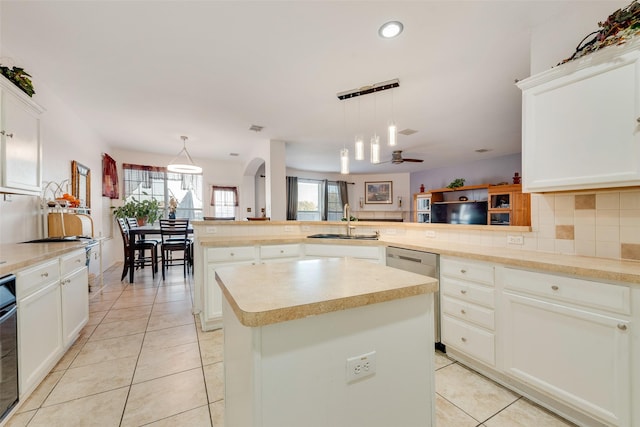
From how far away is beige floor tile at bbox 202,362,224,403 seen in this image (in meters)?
1.65

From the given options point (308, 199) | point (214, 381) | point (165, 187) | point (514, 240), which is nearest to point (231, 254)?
point (214, 381)

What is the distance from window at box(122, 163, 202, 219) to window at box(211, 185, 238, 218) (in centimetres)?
36

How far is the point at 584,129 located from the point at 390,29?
56.6 inches

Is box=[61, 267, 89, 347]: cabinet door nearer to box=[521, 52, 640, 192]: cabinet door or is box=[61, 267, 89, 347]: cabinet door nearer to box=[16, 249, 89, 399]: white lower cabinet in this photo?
box=[16, 249, 89, 399]: white lower cabinet

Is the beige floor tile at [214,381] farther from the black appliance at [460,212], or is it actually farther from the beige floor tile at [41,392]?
the black appliance at [460,212]

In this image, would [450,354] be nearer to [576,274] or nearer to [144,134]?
[576,274]

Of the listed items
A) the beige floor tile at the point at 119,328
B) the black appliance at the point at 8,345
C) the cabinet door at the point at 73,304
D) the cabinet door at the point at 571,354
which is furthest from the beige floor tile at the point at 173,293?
the cabinet door at the point at 571,354

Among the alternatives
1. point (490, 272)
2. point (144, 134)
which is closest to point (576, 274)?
point (490, 272)

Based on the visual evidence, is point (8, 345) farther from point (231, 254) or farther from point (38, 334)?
point (231, 254)

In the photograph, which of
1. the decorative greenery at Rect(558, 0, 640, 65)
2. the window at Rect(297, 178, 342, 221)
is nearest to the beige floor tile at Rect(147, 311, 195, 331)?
the decorative greenery at Rect(558, 0, 640, 65)

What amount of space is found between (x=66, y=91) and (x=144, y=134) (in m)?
1.59

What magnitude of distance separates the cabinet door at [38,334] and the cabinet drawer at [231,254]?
1.09 m

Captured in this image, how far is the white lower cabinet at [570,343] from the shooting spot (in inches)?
47.6

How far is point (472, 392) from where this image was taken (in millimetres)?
1668
